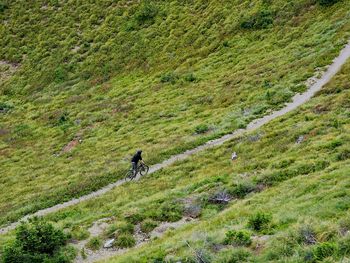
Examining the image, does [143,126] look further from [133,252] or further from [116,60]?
[133,252]

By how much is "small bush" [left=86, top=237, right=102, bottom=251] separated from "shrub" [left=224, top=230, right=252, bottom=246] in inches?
294

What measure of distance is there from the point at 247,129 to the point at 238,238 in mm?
19143

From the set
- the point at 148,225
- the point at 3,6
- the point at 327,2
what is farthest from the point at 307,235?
the point at 3,6

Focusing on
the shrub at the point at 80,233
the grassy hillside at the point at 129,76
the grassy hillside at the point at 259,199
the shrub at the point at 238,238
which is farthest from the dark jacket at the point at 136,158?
the shrub at the point at 238,238

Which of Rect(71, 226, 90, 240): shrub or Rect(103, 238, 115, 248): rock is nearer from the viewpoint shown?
Rect(103, 238, 115, 248): rock

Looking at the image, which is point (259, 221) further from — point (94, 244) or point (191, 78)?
point (191, 78)

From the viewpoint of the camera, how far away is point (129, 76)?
54.2 meters

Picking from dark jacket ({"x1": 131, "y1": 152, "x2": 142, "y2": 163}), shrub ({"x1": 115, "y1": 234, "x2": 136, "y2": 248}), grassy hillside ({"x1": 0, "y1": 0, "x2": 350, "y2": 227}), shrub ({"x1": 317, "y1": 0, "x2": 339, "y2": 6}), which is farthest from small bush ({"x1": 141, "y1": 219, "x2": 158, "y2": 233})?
shrub ({"x1": 317, "y1": 0, "x2": 339, "y2": 6})

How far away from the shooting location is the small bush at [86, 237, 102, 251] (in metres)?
21.9

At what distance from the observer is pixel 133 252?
19.6 m

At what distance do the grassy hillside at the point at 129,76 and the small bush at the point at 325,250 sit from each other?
67.6 ft

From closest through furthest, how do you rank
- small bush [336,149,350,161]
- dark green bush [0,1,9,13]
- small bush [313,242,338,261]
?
1. small bush [313,242,338,261]
2. small bush [336,149,350,161]
3. dark green bush [0,1,9,13]

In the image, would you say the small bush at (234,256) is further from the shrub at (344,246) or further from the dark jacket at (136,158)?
the dark jacket at (136,158)

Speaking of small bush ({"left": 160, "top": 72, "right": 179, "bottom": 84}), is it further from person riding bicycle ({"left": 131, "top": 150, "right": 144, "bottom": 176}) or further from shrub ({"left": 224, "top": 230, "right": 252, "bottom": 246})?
shrub ({"left": 224, "top": 230, "right": 252, "bottom": 246})
